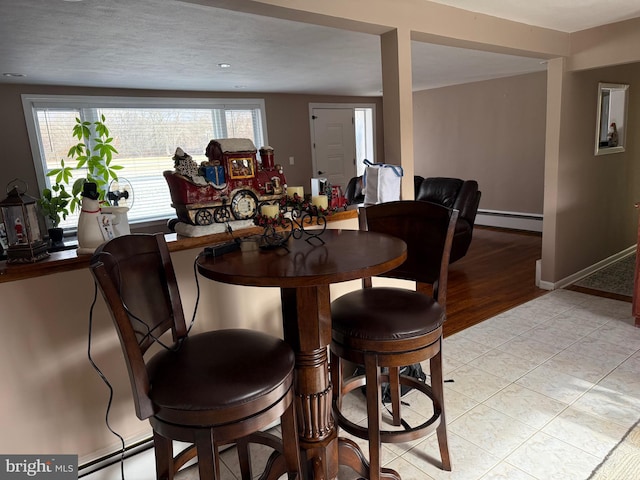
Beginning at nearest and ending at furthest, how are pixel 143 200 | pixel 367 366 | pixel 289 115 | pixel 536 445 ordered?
1. pixel 367 366
2. pixel 536 445
3. pixel 143 200
4. pixel 289 115

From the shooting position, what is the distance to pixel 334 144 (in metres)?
7.22

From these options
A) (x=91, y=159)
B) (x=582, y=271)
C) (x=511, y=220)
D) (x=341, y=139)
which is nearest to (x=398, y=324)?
(x=582, y=271)

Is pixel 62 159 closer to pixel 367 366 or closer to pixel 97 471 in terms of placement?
pixel 97 471

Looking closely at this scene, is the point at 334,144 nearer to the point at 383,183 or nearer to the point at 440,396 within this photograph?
the point at 383,183

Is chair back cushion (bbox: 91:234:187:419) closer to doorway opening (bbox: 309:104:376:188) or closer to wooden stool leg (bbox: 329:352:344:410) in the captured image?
wooden stool leg (bbox: 329:352:344:410)

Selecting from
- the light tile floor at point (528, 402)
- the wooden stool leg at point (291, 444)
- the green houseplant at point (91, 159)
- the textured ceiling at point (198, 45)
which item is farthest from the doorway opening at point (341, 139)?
the wooden stool leg at point (291, 444)

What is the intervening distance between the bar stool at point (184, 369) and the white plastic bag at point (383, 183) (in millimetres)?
1238

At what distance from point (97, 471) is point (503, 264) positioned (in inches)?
166

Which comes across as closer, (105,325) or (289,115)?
(105,325)

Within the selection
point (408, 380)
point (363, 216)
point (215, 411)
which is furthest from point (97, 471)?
point (363, 216)

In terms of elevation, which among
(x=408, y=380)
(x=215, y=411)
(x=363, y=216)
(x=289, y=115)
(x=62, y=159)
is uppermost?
(x=289, y=115)

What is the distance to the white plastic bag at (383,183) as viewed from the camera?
236cm

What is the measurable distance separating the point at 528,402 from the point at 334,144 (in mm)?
5649

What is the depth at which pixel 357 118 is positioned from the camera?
25.3ft
